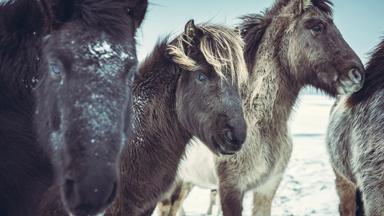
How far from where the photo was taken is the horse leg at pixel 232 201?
508cm

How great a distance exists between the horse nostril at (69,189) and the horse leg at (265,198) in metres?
3.70

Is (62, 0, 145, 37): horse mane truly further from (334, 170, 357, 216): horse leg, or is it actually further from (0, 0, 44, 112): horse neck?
(334, 170, 357, 216): horse leg

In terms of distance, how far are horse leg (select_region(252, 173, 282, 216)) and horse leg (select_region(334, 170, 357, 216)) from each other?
0.86 m

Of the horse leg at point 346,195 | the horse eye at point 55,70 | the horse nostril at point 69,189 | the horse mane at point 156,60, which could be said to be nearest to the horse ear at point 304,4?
the horse mane at point 156,60

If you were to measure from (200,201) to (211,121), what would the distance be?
6.29m

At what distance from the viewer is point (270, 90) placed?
5.42 m

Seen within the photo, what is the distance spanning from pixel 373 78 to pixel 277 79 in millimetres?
1142

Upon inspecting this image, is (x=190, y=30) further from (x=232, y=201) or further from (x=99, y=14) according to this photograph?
(x=232, y=201)

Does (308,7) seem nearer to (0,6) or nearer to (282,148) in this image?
(282,148)

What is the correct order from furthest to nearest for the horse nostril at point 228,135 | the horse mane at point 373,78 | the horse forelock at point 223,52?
the horse mane at point 373,78
the horse forelock at point 223,52
the horse nostril at point 228,135

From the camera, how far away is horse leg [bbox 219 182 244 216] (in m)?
5.08

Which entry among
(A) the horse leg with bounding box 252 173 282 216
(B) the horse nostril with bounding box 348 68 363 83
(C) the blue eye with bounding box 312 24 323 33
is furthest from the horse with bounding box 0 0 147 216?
(A) the horse leg with bounding box 252 173 282 216

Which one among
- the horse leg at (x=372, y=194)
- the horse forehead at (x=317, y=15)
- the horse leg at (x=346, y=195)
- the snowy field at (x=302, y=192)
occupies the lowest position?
the snowy field at (x=302, y=192)

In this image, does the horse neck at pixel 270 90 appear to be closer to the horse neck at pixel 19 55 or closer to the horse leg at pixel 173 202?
the horse leg at pixel 173 202
